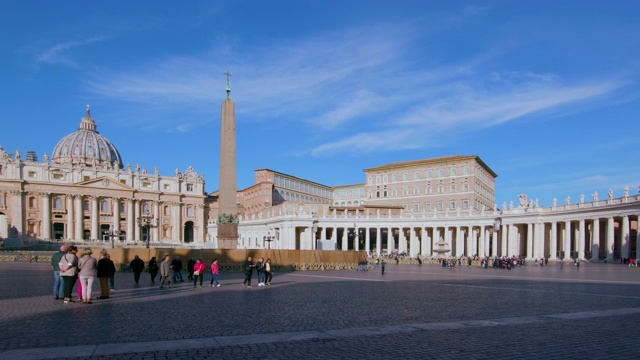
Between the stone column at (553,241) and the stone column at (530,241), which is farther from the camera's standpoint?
the stone column at (530,241)

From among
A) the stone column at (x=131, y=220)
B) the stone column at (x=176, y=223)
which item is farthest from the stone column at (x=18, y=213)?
the stone column at (x=176, y=223)

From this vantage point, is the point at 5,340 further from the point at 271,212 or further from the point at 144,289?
the point at 271,212

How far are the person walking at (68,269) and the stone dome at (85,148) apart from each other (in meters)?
124

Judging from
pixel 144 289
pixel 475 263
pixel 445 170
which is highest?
pixel 445 170

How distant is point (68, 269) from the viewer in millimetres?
14359

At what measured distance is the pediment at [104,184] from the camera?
3922 inches

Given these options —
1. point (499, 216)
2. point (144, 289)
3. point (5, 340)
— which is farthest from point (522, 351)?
point (499, 216)

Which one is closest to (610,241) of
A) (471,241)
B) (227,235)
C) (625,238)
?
(625,238)

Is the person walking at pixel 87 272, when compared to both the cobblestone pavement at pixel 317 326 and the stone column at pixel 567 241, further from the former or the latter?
the stone column at pixel 567 241

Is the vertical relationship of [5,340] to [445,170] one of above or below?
below

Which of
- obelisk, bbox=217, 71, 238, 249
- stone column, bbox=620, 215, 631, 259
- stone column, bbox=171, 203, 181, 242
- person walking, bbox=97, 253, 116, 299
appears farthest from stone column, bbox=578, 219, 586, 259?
stone column, bbox=171, 203, 181, 242

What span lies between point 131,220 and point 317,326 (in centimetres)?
10124

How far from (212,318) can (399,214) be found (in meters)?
75.5

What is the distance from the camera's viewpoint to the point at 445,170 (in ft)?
295
